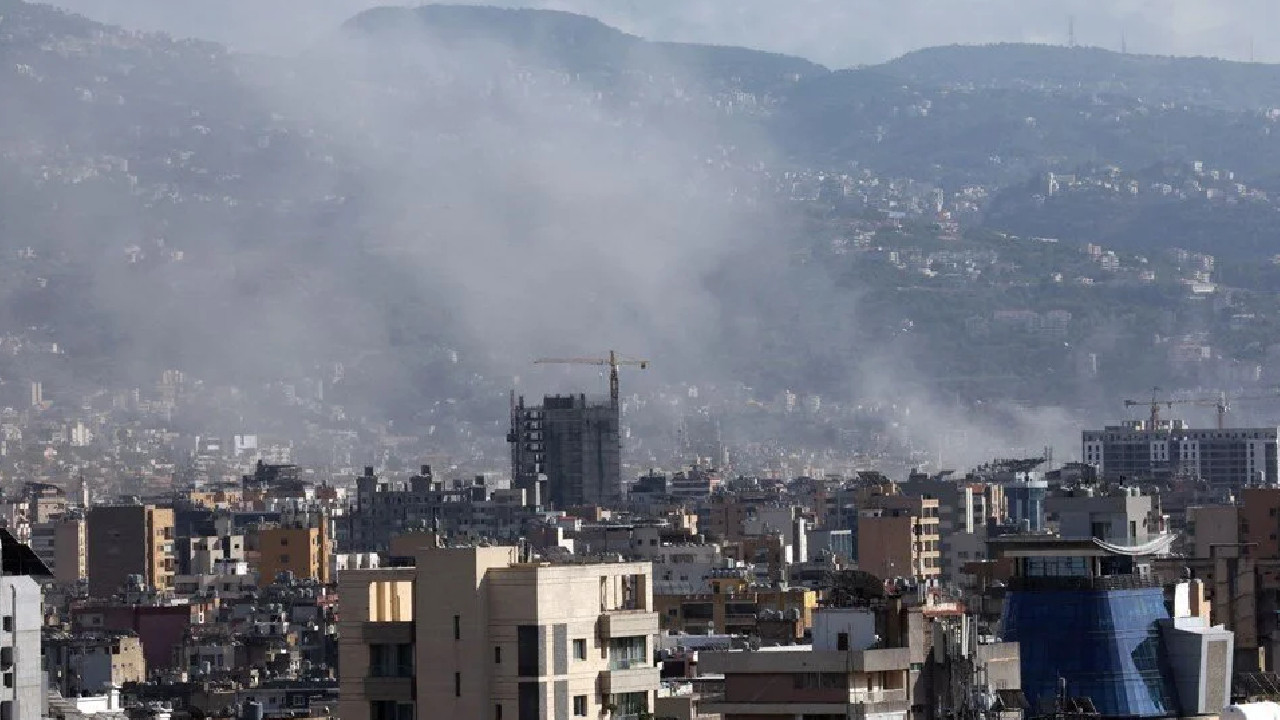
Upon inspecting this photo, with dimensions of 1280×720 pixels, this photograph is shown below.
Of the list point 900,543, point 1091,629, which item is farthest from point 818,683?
point 900,543

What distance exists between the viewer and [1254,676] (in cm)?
4750

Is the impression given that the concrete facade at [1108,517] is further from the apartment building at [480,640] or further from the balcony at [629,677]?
the apartment building at [480,640]

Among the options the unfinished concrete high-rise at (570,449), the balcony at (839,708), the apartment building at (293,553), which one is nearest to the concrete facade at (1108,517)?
the balcony at (839,708)

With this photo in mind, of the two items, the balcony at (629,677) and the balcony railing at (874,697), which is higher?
the balcony at (629,677)

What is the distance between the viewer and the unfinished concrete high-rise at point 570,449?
18462 cm

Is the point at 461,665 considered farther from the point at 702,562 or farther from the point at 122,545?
the point at 122,545

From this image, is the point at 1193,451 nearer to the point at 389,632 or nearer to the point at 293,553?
the point at 293,553

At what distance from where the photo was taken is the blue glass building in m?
42.9

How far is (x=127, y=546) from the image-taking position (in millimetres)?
131250

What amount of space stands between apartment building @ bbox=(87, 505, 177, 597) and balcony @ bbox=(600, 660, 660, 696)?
91.2m

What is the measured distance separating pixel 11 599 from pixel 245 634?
210 feet

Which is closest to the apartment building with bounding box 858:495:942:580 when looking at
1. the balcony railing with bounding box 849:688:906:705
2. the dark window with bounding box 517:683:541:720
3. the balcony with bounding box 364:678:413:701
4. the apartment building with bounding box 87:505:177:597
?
the apartment building with bounding box 87:505:177:597

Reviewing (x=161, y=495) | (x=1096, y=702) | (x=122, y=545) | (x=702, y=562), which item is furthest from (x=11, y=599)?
(x=161, y=495)

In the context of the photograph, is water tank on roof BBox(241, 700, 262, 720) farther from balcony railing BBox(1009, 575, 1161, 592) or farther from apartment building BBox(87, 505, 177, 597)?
apartment building BBox(87, 505, 177, 597)
